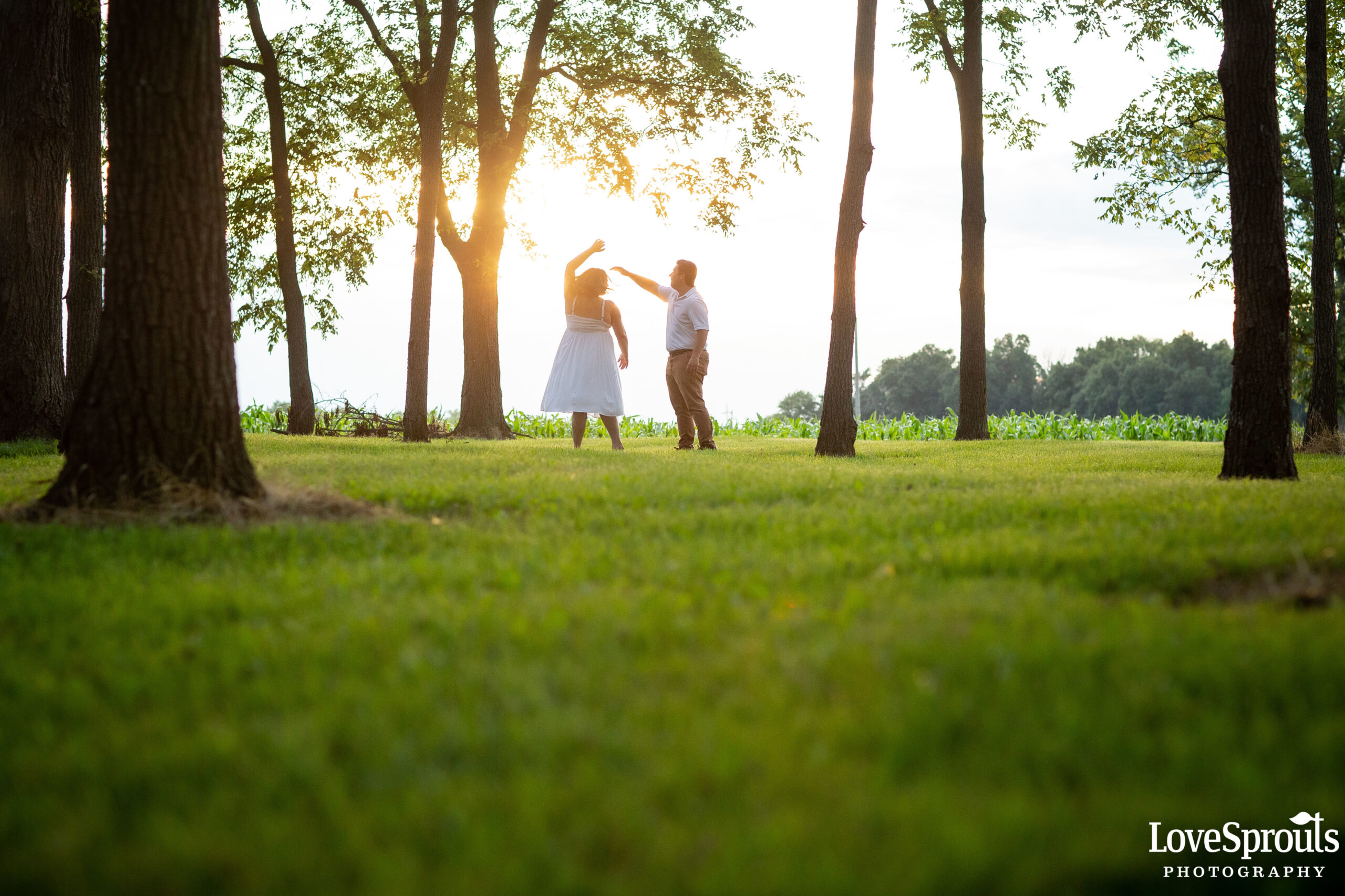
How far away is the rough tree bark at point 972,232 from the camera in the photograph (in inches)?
786

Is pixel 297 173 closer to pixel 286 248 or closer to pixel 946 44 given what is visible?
pixel 286 248

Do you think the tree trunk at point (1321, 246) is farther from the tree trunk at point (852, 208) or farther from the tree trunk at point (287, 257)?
the tree trunk at point (287, 257)

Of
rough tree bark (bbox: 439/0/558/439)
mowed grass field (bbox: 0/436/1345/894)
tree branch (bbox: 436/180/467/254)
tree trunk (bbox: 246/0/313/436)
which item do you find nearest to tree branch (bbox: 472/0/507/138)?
rough tree bark (bbox: 439/0/558/439)

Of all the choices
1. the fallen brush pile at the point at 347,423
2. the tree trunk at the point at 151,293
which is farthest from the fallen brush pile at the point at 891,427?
the tree trunk at the point at 151,293

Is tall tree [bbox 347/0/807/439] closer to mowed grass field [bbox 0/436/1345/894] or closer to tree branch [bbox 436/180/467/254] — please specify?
tree branch [bbox 436/180/467/254]

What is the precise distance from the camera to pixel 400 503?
6418 mm

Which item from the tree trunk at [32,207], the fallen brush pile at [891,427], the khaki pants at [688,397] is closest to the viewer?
the tree trunk at [32,207]

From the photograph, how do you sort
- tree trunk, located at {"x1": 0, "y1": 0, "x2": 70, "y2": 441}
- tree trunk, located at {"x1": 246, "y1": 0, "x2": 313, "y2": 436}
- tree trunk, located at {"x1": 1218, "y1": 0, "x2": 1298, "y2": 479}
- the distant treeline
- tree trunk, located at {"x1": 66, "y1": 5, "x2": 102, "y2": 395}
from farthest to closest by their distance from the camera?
the distant treeline → tree trunk, located at {"x1": 246, "y1": 0, "x2": 313, "y2": 436} → tree trunk, located at {"x1": 66, "y1": 5, "x2": 102, "y2": 395} → tree trunk, located at {"x1": 0, "y1": 0, "x2": 70, "y2": 441} → tree trunk, located at {"x1": 1218, "y1": 0, "x2": 1298, "y2": 479}

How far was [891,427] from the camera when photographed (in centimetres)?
2738

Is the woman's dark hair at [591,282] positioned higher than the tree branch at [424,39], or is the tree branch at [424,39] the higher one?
the tree branch at [424,39]

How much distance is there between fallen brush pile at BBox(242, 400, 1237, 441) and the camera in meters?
26.4

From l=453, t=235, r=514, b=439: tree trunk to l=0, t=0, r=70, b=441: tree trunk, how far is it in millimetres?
7194

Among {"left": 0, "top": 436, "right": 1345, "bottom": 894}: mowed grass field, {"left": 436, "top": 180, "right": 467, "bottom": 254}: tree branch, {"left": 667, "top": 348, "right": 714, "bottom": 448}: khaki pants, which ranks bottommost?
{"left": 0, "top": 436, "right": 1345, "bottom": 894}: mowed grass field

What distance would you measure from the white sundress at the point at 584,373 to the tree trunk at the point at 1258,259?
24.6 ft
